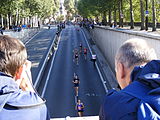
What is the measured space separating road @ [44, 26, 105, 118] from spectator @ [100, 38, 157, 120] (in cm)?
1939

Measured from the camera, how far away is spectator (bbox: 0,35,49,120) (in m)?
2.43

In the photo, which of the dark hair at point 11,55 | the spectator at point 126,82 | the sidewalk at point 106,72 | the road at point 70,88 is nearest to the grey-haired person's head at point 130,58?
the spectator at point 126,82

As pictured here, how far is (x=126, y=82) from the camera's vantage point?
106 inches

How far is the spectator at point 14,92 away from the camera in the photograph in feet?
7.97

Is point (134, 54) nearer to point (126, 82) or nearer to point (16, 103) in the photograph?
Result: point (126, 82)

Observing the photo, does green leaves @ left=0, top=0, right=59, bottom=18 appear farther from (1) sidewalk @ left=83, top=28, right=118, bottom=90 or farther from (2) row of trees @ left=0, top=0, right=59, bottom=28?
(1) sidewalk @ left=83, top=28, right=118, bottom=90

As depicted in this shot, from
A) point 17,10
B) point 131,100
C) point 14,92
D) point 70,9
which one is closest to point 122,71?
point 131,100

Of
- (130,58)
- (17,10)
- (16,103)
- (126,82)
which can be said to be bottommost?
(16,103)

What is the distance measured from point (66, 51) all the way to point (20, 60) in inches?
1867

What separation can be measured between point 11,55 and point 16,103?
1.54 ft

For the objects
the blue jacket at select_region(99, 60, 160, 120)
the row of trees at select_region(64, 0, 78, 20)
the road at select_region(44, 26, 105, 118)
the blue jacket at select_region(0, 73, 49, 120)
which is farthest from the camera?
the row of trees at select_region(64, 0, 78, 20)

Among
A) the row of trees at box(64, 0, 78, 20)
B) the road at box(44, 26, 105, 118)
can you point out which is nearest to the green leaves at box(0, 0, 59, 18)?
the road at box(44, 26, 105, 118)

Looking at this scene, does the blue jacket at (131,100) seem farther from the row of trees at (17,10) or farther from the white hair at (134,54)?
the row of trees at (17,10)

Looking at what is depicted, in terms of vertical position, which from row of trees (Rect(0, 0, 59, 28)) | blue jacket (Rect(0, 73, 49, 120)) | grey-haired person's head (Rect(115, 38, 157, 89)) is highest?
row of trees (Rect(0, 0, 59, 28))
